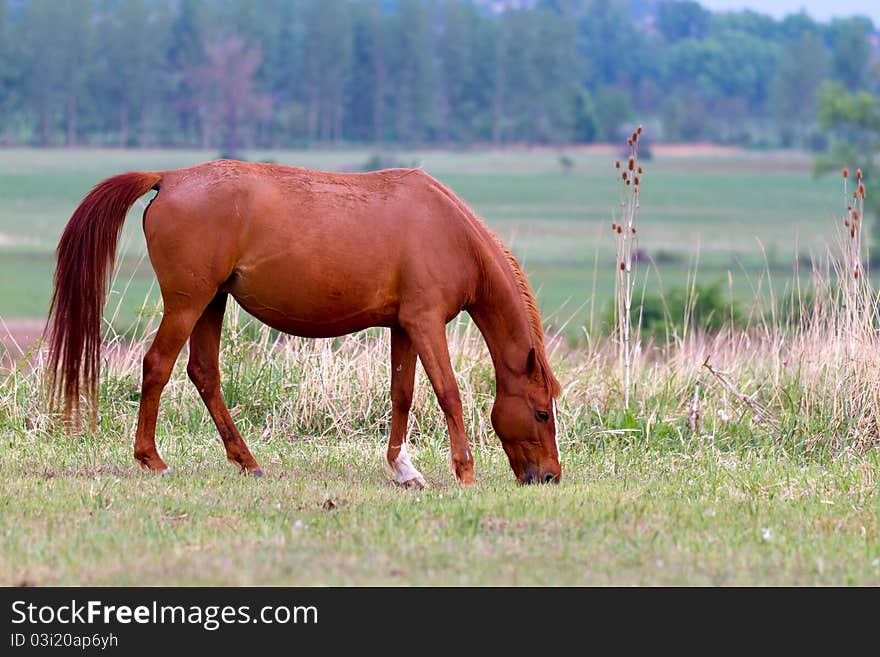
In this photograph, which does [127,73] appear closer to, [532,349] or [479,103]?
[479,103]

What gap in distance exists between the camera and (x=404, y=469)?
7.30 metres

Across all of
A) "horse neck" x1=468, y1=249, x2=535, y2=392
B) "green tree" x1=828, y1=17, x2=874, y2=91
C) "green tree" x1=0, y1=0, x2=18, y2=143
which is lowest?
"green tree" x1=0, y1=0, x2=18, y2=143

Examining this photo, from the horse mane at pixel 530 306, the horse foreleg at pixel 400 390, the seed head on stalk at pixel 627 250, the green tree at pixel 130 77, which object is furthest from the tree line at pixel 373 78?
the horse foreleg at pixel 400 390

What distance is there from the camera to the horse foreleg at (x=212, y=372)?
7.45 m

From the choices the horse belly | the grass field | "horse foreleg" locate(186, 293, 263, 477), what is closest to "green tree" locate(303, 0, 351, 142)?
the grass field

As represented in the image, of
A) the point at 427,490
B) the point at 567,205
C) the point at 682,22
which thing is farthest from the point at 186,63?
the point at 427,490

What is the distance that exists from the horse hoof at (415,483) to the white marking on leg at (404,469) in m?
0.01

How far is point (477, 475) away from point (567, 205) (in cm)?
9413

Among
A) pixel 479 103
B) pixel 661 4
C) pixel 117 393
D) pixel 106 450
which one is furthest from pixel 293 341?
pixel 661 4

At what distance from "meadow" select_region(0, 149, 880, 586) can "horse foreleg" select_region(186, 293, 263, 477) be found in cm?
16

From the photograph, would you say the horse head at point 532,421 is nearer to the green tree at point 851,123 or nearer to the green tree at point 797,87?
the green tree at point 851,123

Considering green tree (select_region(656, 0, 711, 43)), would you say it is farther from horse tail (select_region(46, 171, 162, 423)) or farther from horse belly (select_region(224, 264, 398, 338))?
horse tail (select_region(46, 171, 162, 423))

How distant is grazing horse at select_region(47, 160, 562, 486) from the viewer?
6961 mm

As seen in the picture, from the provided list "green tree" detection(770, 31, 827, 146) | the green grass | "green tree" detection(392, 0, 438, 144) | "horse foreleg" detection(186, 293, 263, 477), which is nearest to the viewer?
the green grass
